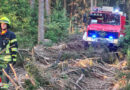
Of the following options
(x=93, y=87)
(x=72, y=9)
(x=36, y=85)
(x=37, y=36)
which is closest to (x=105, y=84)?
(x=93, y=87)

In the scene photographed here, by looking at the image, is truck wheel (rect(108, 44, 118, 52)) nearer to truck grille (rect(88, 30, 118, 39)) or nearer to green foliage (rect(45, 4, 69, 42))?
truck grille (rect(88, 30, 118, 39))

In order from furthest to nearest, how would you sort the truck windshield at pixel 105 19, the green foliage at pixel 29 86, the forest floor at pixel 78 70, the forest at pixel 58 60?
the truck windshield at pixel 105 19 < the forest floor at pixel 78 70 < the forest at pixel 58 60 < the green foliage at pixel 29 86

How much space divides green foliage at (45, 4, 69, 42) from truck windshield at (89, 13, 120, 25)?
3251 millimetres

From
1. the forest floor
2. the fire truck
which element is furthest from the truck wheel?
the forest floor

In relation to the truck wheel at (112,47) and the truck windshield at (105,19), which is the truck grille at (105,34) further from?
the truck windshield at (105,19)

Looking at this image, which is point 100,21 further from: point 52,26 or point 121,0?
point 121,0

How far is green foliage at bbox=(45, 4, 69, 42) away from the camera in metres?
16.2

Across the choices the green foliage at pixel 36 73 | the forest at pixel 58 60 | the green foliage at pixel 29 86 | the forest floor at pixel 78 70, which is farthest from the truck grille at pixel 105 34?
the green foliage at pixel 29 86

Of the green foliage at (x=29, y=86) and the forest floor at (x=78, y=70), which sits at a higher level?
the green foliage at (x=29, y=86)

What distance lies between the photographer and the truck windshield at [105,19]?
13.4 metres

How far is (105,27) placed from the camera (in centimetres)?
1286

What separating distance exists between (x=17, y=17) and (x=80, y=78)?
9.25m

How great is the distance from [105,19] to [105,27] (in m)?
0.92

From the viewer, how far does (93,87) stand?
24.8ft
